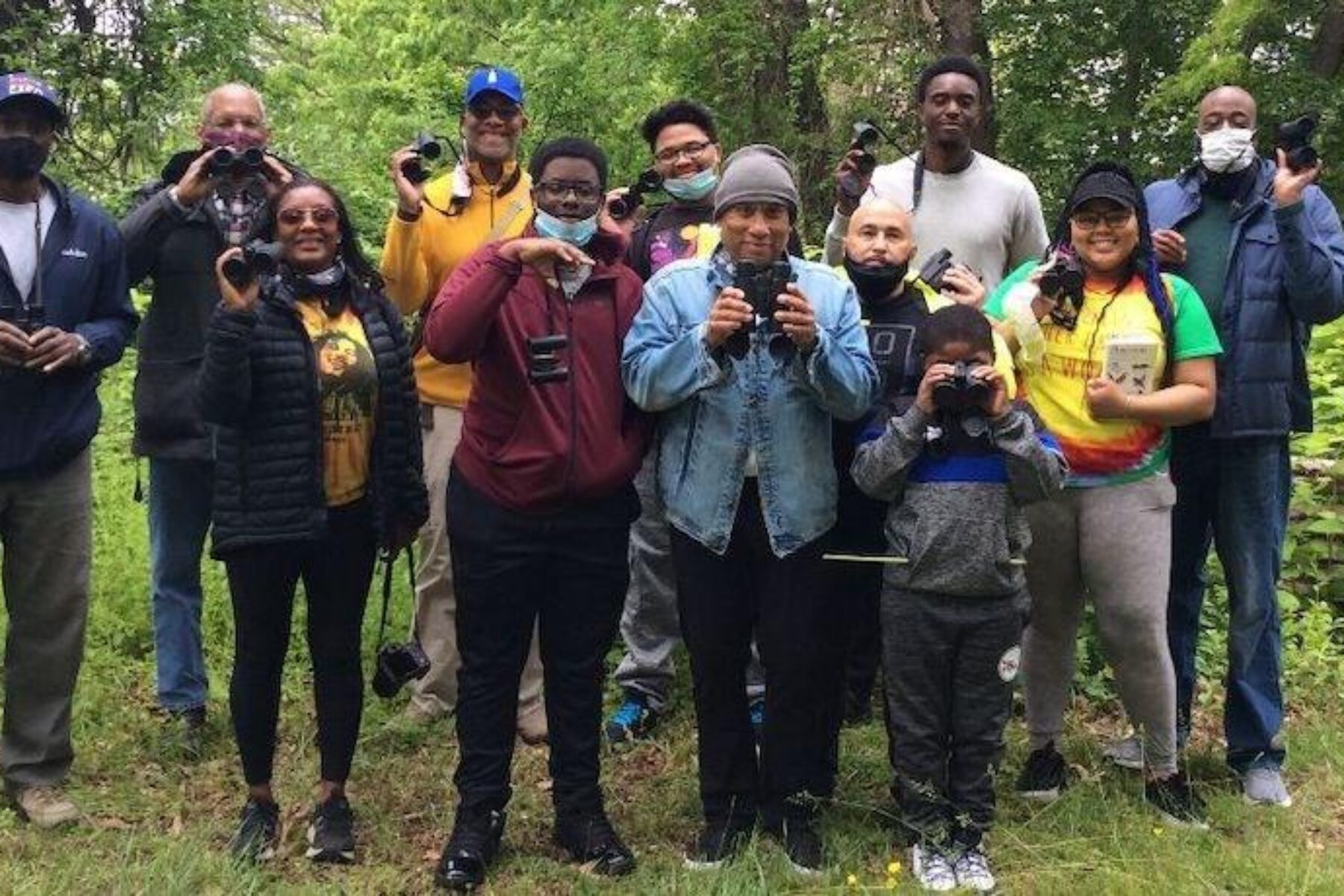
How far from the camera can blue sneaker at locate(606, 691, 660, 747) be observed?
5.30m

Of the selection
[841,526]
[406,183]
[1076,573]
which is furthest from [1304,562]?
[406,183]

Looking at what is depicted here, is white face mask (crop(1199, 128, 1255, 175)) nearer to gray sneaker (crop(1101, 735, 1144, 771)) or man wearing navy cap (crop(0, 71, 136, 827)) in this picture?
gray sneaker (crop(1101, 735, 1144, 771))

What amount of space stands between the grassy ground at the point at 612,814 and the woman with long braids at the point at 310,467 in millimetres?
281

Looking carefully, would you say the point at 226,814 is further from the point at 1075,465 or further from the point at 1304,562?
the point at 1304,562

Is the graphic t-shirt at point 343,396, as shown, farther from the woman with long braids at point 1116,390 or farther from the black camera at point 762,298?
the woman with long braids at point 1116,390

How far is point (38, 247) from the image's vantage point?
14.3ft

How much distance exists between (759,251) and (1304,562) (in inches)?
189

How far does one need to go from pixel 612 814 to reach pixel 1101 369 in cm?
233

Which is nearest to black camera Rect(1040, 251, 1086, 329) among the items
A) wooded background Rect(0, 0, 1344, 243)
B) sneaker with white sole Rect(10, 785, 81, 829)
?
sneaker with white sole Rect(10, 785, 81, 829)

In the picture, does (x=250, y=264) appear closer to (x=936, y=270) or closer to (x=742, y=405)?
(x=742, y=405)

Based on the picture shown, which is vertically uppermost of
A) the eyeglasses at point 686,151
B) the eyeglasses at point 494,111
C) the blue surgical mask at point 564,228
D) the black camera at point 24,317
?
the eyeglasses at point 494,111

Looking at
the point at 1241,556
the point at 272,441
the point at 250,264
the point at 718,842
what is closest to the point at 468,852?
the point at 718,842

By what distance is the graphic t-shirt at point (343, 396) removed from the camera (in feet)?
13.3

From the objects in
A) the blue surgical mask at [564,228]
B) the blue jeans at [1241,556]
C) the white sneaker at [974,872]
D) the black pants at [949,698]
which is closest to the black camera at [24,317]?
the blue surgical mask at [564,228]
